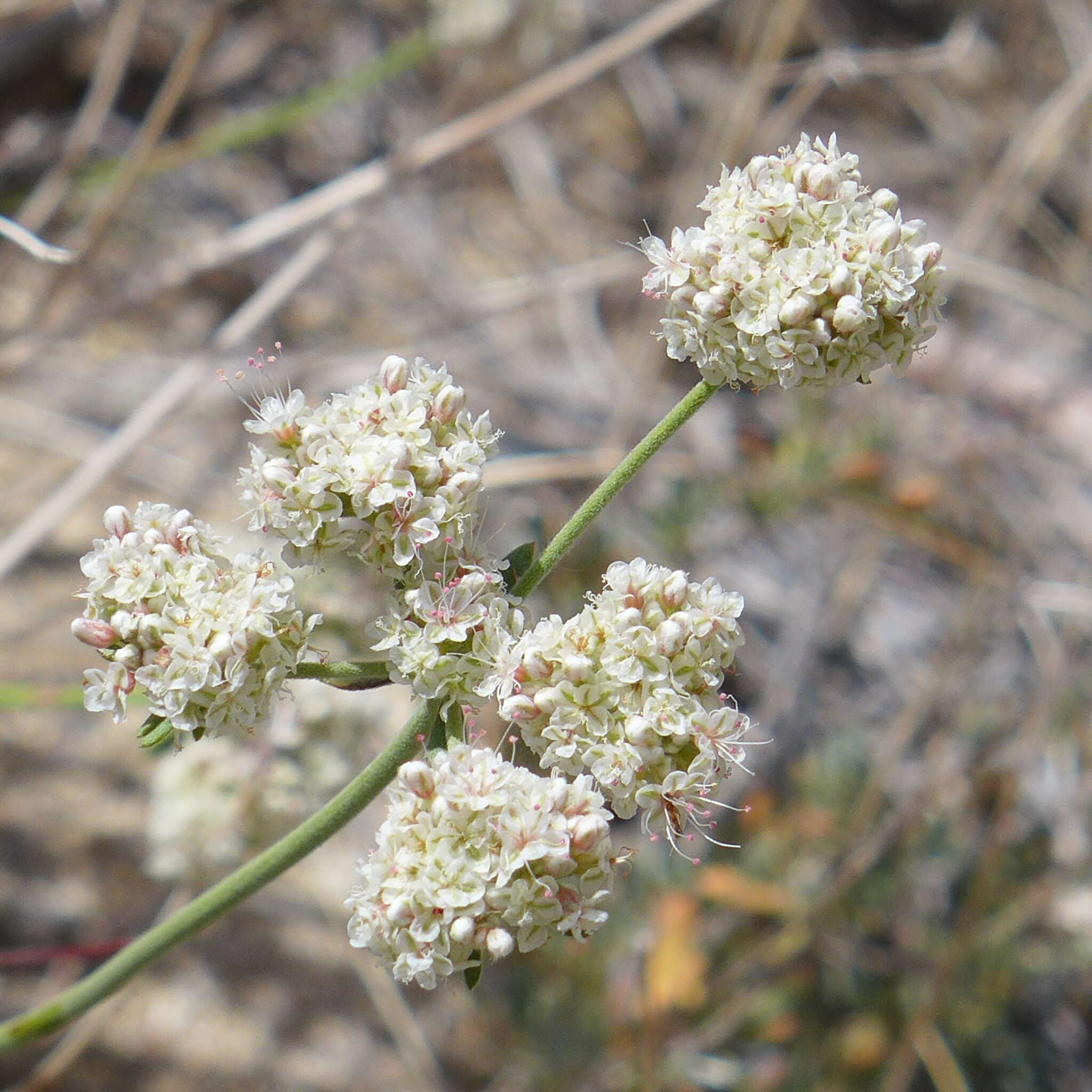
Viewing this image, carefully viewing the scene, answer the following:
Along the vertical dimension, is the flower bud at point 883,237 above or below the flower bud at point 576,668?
above

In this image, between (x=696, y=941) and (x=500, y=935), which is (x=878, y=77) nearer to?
(x=696, y=941)

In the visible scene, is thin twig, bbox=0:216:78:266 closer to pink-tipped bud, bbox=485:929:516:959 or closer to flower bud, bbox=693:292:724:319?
flower bud, bbox=693:292:724:319

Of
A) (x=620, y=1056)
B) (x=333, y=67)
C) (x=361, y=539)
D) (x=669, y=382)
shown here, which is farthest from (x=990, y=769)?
(x=333, y=67)

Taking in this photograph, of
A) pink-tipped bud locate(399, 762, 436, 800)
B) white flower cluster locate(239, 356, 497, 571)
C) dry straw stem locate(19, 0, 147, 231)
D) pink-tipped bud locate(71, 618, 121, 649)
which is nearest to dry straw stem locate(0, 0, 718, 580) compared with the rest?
dry straw stem locate(19, 0, 147, 231)

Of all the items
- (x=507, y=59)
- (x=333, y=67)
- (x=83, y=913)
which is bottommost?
(x=83, y=913)

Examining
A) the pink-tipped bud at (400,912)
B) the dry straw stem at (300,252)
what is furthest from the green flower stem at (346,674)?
the dry straw stem at (300,252)

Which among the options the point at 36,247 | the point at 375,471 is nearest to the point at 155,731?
the point at 375,471

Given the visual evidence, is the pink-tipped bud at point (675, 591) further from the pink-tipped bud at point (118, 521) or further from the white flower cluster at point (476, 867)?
the pink-tipped bud at point (118, 521)
